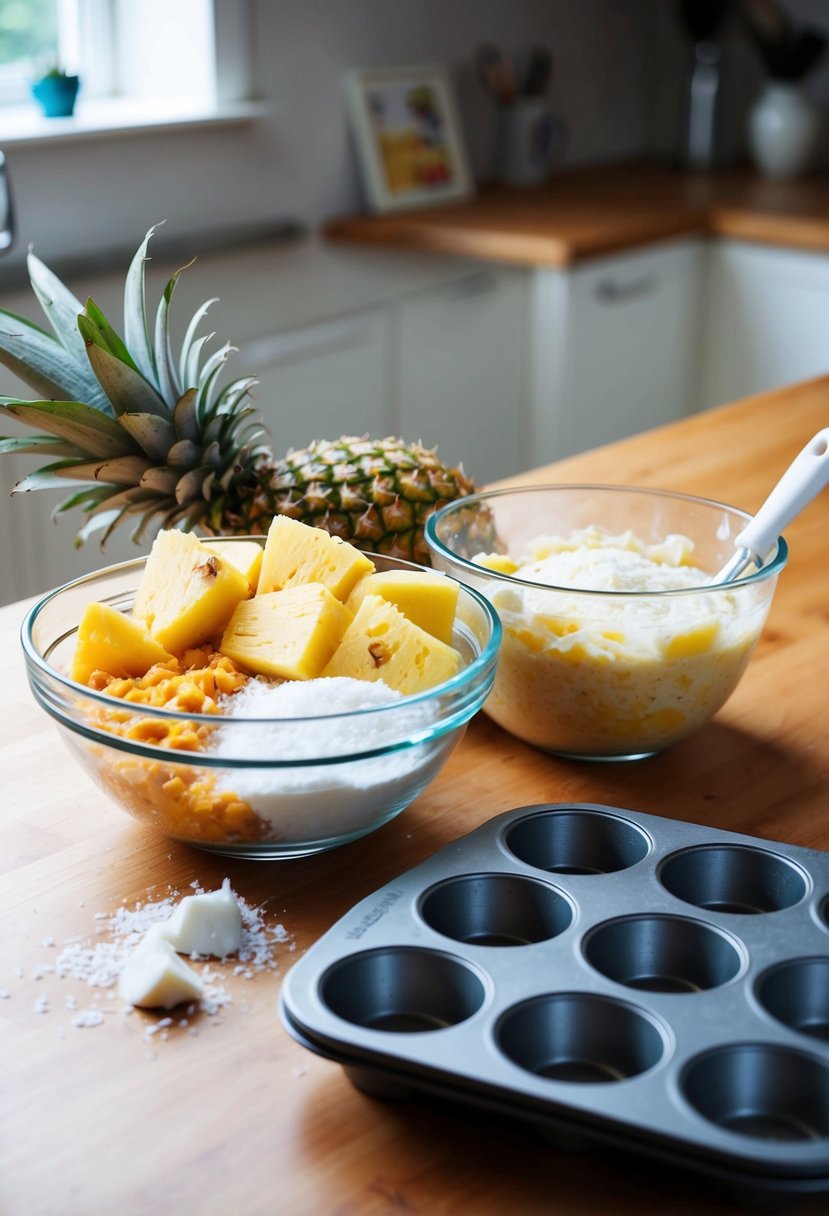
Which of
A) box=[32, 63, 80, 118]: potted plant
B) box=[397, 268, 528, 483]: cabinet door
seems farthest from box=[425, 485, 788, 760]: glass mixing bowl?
box=[397, 268, 528, 483]: cabinet door

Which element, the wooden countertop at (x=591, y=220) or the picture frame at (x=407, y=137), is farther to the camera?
the picture frame at (x=407, y=137)

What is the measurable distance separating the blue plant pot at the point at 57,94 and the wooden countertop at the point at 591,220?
0.62 m

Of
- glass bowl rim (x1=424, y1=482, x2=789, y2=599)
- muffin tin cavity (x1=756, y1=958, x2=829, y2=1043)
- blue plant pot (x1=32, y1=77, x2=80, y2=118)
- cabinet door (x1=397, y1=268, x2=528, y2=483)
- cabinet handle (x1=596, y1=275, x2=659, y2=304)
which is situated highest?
blue plant pot (x1=32, y1=77, x2=80, y2=118)

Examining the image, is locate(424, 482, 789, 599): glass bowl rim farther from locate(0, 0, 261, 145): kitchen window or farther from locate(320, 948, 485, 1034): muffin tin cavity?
locate(0, 0, 261, 145): kitchen window

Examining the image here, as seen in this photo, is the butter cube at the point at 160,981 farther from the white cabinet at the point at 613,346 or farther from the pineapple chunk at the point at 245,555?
the white cabinet at the point at 613,346

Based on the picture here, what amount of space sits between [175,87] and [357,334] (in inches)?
24.6

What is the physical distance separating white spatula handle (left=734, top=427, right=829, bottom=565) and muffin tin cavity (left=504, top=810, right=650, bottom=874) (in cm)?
26

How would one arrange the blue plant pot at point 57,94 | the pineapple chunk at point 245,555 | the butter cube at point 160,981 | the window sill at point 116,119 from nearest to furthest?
the butter cube at point 160,981 → the pineapple chunk at point 245,555 → the window sill at point 116,119 → the blue plant pot at point 57,94

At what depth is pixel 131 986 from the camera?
2.37ft

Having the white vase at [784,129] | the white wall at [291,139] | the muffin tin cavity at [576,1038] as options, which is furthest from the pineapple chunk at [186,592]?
the white vase at [784,129]

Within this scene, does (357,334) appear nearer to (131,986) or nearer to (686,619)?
(686,619)

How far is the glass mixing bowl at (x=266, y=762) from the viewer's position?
76 centimetres

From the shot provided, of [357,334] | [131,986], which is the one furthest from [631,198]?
[131,986]

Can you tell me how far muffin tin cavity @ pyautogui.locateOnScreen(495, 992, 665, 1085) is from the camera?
651 millimetres
